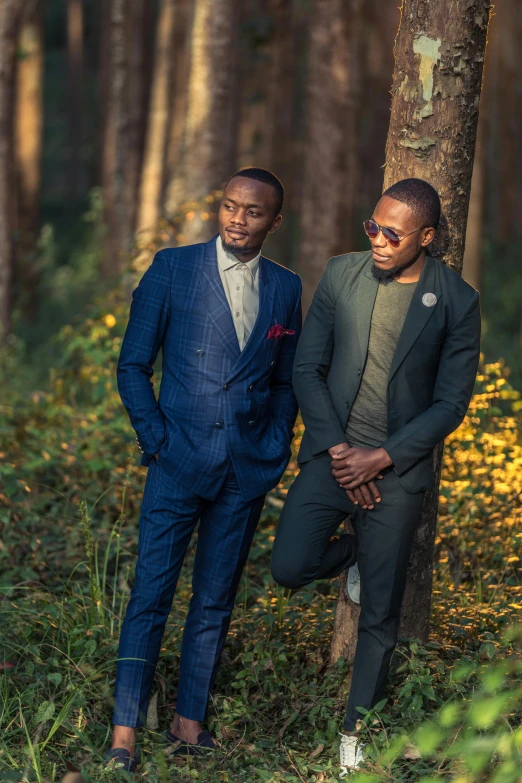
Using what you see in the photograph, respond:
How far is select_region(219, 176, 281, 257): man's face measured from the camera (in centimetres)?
430

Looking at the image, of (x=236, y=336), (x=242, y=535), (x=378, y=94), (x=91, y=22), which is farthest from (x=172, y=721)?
(x=91, y=22)

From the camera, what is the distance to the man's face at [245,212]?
4305mm

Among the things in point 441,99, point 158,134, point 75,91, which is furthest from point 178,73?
point 75,91

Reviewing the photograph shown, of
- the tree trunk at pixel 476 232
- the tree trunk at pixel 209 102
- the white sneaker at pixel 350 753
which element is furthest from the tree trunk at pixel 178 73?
the white sneaker at pixel 350 753

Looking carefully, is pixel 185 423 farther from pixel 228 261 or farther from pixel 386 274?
pixel 386 274

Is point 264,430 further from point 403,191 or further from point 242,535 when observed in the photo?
point 403,191

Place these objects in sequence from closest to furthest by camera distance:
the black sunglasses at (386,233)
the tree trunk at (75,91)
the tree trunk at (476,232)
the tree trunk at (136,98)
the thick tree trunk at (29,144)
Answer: the black sunglasses at (386,233) → the tree trunk at (476,232) → the thick tree trunk at (29,144) → the tree trunk at (136,98) → the tree trunk at (75,91)

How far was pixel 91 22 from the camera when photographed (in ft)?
145

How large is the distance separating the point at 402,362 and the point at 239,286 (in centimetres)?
85

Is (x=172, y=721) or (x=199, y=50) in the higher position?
(x=199, y=50)

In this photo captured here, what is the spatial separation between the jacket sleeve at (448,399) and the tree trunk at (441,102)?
2.22 ft

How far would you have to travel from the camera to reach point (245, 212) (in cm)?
432

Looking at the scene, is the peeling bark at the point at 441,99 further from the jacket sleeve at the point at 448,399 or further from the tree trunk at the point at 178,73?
the tree trunk at the point at 178,73

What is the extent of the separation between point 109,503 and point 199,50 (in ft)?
17.8
